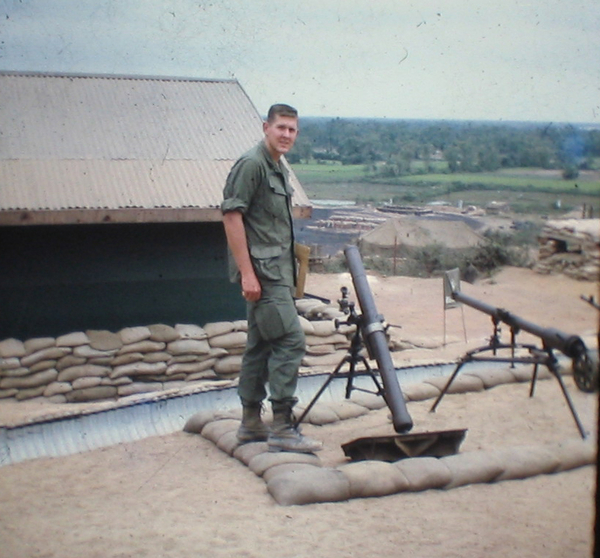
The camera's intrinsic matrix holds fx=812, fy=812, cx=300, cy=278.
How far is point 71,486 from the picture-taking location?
3.89 metres

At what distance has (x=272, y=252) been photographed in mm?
3957

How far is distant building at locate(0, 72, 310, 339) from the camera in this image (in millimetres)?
6852

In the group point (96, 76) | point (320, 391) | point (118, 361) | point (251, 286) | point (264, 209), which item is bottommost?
point (118, 361)

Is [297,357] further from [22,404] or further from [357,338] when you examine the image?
[22,404]

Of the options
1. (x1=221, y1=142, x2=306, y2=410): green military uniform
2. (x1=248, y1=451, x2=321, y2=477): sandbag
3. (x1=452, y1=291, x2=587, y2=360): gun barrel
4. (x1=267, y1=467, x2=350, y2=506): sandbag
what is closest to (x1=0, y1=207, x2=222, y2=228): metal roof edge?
(x1=221, y1=142, x2=306, y2=410): green military uniform

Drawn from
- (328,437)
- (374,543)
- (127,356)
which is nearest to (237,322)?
(127,356)

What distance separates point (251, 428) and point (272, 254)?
0.97 m

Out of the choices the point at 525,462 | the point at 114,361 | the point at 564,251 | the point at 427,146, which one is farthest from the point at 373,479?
the point at 427,146

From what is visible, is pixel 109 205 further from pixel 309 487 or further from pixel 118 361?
pixel 309 487

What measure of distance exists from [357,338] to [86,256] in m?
3.64

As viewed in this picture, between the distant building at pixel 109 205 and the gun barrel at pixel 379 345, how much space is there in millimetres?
2564

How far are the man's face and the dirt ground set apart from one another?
5.16ft

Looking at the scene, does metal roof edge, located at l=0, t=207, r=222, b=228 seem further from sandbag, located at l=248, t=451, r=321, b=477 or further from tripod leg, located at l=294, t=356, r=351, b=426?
sandbag, located at l=248, t=451, r=321, b=477

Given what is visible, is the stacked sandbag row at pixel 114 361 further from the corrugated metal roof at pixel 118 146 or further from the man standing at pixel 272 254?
the man standing at pixel 272 254
